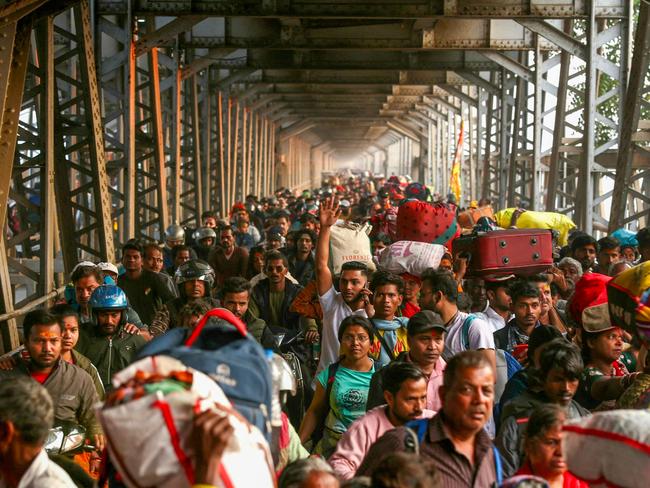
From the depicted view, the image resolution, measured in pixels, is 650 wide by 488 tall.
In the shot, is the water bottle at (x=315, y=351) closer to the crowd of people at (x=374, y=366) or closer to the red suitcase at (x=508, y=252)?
the crowd of people at (x=374, y=366)

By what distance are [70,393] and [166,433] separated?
12.7ft

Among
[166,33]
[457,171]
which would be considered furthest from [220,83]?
[457,171]

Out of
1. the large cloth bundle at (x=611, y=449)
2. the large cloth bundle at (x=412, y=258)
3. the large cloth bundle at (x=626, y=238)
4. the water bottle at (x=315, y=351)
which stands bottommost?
the water bottle at (x=315, y=351)

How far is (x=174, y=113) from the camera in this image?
2367 centimetres

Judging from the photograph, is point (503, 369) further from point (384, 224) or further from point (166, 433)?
point (384, 224)

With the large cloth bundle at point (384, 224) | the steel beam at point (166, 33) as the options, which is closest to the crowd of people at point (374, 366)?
the large cloth bundle at point (384, 224)

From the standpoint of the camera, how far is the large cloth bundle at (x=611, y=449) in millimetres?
3871

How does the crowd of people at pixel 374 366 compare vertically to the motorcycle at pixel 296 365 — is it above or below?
above

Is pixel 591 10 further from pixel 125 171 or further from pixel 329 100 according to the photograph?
pixel 329 100

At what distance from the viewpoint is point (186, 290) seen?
10680mm

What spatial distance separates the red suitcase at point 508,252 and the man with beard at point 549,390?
13.0ft

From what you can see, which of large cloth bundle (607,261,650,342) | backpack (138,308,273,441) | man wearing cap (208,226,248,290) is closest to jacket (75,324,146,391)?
large cloth bundle (607,261,650,342)

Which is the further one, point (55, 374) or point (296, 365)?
point (296, 365)

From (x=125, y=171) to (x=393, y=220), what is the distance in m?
4.76
